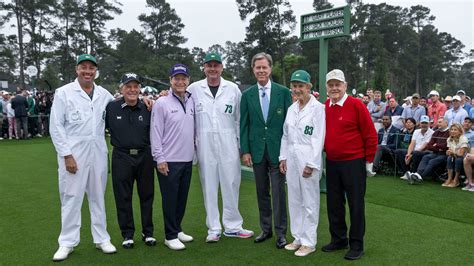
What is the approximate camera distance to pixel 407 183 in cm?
836

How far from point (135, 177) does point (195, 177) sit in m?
4.56

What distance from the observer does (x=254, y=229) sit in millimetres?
5328

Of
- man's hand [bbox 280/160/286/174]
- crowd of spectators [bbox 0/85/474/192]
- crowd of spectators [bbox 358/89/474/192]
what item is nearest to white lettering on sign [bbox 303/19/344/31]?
crowd of spectators [bbox 0/85/474/192]

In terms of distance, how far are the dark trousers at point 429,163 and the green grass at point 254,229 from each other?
1.23ft

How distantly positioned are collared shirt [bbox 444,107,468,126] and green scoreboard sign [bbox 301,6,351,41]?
13.3 ft

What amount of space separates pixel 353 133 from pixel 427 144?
5.25 meters

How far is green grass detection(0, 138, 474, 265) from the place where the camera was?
4246 millimetres

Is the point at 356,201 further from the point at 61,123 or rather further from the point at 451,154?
the point at 451,154

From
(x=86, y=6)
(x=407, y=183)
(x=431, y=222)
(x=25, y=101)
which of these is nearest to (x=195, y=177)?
(x=407, y=183)

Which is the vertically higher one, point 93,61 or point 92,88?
point 93,61

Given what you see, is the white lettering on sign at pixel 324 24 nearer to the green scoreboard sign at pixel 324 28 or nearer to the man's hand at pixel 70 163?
the green scoreboard sign at pixel 324 28

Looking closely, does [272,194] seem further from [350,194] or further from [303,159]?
[350,194]

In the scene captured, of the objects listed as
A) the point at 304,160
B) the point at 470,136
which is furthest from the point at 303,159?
the point at 470,136

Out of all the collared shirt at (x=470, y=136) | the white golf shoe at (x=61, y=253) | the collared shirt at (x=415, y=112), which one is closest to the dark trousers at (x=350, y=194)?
the white golf shoe at (x=61, y=253)
